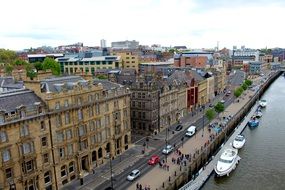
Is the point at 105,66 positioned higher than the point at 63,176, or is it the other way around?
the point at 105,66

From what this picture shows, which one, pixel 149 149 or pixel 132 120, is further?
pixel 132 120

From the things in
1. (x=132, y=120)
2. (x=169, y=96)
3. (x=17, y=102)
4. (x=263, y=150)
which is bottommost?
(x=263, y=150)

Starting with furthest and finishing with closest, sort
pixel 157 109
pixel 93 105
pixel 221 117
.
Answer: pixel 221 117 < pixel 157 109 < pixel 93 105

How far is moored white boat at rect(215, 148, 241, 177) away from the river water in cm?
141

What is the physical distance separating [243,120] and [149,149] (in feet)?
170

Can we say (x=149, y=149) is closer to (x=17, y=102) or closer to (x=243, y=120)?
(x=17, y=102)

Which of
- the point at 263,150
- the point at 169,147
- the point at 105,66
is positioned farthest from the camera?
the point at 105,66

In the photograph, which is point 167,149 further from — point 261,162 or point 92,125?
point 261,162

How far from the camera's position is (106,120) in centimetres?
6962

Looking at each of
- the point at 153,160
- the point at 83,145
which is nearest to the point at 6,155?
the point at 83,145

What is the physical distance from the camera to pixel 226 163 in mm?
67438

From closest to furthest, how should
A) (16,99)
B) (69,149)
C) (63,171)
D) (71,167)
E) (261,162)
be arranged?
(16,99) → (63,171) → (69,149) → (71,167) → (261,162)

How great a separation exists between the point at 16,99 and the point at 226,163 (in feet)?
152

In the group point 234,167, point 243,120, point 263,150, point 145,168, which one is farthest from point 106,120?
point 243,120
